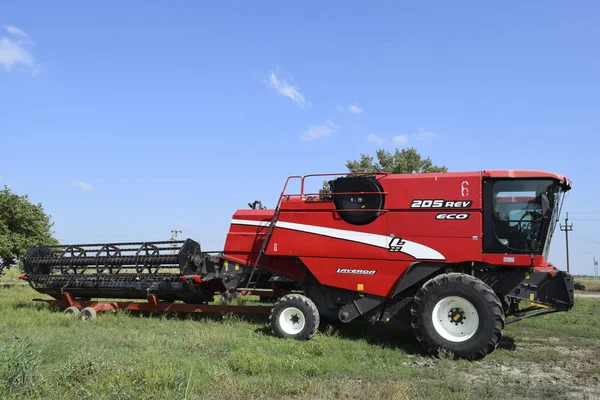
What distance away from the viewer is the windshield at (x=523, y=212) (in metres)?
8.62

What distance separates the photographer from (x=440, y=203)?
9008 millimetres

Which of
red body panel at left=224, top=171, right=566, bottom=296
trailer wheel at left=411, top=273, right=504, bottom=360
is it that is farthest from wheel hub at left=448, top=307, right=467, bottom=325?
red body panel at left=224, top=171, right=566, bottom=296

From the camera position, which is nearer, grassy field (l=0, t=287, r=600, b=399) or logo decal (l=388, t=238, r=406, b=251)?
Result: grassy field (l=0, t=287, r=600, b=399)

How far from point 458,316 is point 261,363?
3.68m

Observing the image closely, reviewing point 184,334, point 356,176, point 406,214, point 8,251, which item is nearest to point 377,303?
point 406,214

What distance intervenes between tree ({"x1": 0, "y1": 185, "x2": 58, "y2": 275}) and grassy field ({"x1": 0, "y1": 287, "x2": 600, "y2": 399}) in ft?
39.4

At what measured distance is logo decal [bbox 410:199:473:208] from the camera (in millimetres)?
8836

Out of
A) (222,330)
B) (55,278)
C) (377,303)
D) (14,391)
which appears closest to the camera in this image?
(14,391)

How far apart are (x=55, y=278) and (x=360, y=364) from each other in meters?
9.52

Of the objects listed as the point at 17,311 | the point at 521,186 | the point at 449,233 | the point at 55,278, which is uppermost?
the point at 521,186

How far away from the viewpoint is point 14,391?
5.14 m

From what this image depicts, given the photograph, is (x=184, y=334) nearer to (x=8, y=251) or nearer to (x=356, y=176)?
(x=356, y=176)

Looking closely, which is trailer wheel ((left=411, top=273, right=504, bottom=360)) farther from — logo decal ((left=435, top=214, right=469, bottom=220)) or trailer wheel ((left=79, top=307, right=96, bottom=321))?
trailer wheel ((left=79, top=307, right=96, bottom=321))

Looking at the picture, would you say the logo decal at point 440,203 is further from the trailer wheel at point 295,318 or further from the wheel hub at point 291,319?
the wheel hub at point 291,319
